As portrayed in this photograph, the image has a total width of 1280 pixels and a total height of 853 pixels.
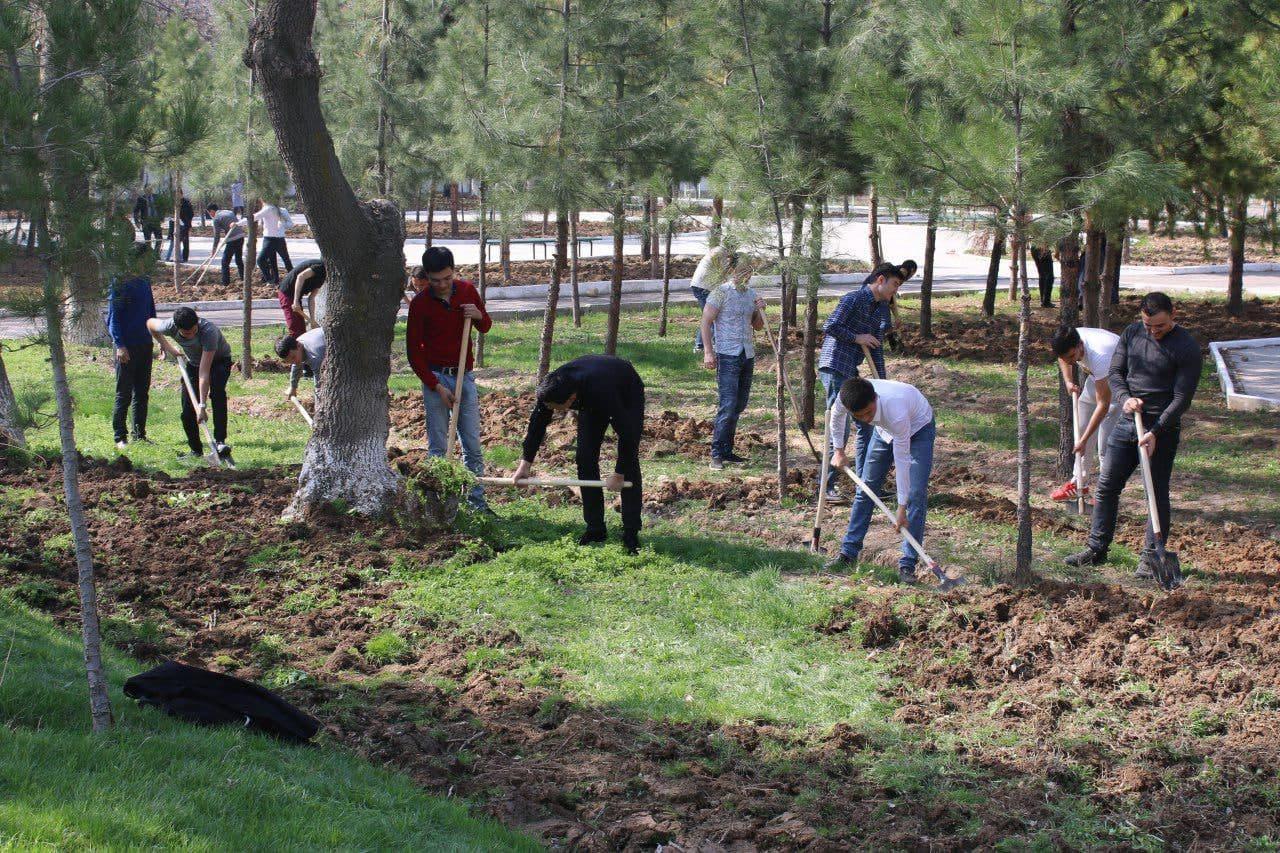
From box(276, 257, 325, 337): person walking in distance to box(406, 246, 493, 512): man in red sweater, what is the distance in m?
2.43

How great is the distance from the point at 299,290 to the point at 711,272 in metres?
3.68

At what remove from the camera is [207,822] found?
3.82 m

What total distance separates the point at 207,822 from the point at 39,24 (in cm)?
328

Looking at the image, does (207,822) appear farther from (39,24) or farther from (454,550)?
(454,550)

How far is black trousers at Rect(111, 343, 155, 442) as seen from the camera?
10.1m

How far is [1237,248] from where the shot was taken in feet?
51.2

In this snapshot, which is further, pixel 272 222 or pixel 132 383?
pixel 272 222

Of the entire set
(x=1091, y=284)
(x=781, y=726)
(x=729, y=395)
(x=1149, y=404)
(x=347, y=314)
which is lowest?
(x=781, y=726)

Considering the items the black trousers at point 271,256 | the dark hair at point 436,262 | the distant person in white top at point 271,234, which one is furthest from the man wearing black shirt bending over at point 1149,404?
the black trousers at point 271,256

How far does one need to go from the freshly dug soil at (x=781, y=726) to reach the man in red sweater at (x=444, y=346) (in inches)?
40.9

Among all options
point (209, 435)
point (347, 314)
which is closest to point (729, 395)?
point (347, 314)

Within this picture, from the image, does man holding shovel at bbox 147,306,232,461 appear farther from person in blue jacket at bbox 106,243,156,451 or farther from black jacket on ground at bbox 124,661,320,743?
black jacket on ground at bbox 124,661,320,743

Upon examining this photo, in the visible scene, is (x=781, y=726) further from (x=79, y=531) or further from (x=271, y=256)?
(x=271, y=256)

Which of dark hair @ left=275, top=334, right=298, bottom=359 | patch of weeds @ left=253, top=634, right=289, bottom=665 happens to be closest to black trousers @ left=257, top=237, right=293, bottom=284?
dark hair @ left=275, top=334, right=298, bottom=359
